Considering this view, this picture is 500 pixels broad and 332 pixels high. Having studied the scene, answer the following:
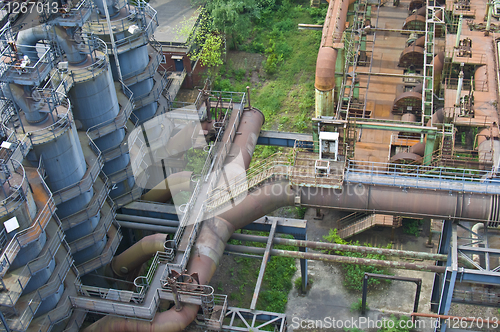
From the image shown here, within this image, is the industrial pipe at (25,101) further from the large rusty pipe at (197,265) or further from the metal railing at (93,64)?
the large rusty pipe at (197,265)

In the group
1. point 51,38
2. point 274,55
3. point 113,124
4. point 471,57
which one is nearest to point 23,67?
point 51,38

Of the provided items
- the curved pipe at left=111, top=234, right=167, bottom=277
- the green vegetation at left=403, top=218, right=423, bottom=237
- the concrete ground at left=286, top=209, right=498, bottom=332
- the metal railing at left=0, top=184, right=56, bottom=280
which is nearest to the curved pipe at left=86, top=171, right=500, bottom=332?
the curved pipe at left=111, top=234, right=167, bottom=277

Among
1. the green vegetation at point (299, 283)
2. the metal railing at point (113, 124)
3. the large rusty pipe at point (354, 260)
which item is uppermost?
the metal railing at point (113, 124)

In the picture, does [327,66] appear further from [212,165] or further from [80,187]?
[80,187]

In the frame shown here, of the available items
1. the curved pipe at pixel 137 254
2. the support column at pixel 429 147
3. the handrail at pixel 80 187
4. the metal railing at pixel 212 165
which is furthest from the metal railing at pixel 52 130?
the support column at pixel 429 147

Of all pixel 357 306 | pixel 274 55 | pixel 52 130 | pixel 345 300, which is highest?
pixel 52 130
